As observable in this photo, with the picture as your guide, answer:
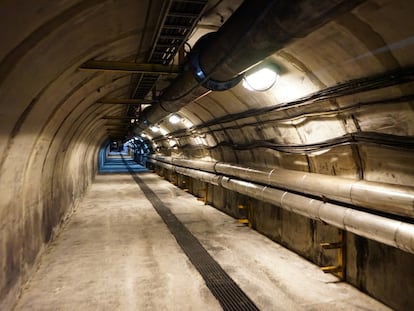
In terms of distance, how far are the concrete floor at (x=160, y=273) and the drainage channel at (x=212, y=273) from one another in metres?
0.10

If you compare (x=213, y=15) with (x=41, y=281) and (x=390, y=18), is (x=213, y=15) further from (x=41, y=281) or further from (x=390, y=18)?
(x=41, y=281)

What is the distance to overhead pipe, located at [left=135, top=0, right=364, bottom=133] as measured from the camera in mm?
1941

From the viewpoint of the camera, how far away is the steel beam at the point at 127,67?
4.14m

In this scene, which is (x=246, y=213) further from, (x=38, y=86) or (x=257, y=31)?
(x=257, y=31)

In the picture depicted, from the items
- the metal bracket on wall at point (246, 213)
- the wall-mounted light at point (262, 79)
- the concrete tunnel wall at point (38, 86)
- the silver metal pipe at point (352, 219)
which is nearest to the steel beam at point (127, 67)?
the concrete tunnel wall at point (38, 86)

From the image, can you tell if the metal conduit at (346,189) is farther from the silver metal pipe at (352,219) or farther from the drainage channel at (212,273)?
the drainage channel at (212,273)

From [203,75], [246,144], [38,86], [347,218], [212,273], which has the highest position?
[203,75]

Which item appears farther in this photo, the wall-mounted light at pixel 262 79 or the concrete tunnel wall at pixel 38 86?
the wall-mounted light at pixel 262 79

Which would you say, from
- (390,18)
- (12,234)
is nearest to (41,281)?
(12,234)

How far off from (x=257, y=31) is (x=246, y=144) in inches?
188

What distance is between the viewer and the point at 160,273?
4.78 m

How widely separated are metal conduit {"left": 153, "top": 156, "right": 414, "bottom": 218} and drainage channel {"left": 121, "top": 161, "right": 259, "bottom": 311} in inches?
63.1

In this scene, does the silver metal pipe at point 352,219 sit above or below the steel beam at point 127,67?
below

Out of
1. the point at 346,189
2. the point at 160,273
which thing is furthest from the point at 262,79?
the point at 160,273
